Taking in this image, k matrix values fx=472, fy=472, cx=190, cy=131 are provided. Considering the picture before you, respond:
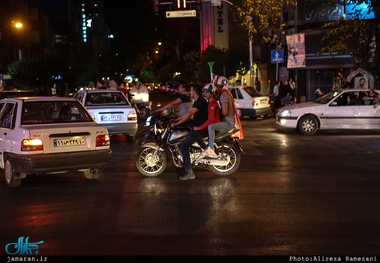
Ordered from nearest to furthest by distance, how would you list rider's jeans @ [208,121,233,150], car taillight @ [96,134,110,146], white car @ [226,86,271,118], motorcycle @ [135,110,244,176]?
car taillight @ [96,134,110,146], rider's jeans @ [208,121,233,150], motorcycle @ [135,110,244,176], white car @ [226,86,271,118]

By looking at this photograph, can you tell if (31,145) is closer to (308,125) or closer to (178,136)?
(178,136)

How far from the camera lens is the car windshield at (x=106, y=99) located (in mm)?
14836

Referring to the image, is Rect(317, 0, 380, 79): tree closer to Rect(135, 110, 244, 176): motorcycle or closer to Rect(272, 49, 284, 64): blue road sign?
Rect(272, 49, 284, 64): blue road sign

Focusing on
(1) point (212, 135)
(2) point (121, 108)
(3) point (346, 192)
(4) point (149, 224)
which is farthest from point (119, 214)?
(2) point (121, 108)

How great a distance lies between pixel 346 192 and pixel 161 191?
120 inches

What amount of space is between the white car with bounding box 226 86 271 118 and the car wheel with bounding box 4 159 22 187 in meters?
15.4

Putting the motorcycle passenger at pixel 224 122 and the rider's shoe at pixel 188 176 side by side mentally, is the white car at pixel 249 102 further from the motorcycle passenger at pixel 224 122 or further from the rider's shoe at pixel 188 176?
the rider's shoe at pixel 188 176

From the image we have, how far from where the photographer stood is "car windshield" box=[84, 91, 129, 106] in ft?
48.7

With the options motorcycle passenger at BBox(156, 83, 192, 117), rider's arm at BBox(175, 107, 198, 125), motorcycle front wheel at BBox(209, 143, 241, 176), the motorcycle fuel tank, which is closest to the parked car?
motorcycle passenger at BBox(156, 83, 192, 117)

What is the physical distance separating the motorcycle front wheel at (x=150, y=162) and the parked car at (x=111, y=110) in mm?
5402

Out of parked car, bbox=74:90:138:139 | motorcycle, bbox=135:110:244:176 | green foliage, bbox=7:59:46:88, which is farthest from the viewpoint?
green foliage, bbox=7:59:46:88

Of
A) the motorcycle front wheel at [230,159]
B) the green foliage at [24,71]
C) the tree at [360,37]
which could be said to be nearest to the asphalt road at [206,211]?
the motorcycle front wheel at [230,159]

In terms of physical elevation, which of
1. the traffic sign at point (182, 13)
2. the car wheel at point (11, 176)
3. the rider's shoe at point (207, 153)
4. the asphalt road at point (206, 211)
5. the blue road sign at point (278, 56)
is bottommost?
the asphalt road at point (206, 211)

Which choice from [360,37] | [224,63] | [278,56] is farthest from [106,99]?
[224,63]
